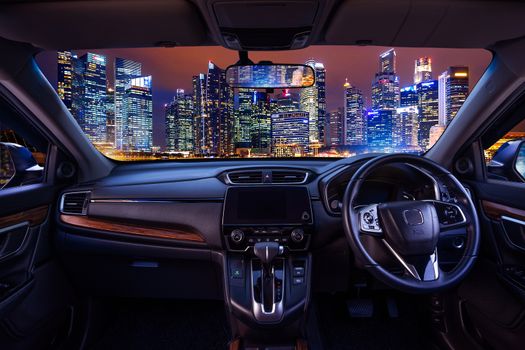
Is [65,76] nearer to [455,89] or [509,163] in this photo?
[455,89]

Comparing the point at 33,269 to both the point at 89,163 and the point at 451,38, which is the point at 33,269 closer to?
the point at 89,163

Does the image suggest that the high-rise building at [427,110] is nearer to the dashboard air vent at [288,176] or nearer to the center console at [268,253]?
the dashboard air vent at [288,176]

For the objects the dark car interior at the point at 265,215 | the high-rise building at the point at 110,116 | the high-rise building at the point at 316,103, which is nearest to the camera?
the dark car interior at the point at 265,215

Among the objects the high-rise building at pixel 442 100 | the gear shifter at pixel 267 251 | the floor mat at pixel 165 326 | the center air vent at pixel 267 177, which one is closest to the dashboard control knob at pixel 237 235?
the gear shifter at pixel 267 251

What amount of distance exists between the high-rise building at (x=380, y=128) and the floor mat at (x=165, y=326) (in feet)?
6.86

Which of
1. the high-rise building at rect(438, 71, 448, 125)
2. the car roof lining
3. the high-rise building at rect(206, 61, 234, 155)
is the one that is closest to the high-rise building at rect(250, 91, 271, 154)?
the high-rise building at rect(206, 61, 234, 155)

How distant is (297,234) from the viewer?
277 centimetres

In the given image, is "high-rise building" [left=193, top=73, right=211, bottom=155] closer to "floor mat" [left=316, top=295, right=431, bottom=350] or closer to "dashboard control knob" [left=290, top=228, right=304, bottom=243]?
"dashboard control knob" [left=290, top=228, right=304, bottom=243]

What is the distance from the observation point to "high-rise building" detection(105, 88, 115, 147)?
3.77 meters

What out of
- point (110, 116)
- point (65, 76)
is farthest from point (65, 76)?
point (110, 116)

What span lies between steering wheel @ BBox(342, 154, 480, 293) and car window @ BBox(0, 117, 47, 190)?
241cm

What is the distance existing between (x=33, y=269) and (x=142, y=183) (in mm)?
965

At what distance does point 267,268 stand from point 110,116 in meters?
2.38

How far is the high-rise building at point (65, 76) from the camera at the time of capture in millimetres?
3052
